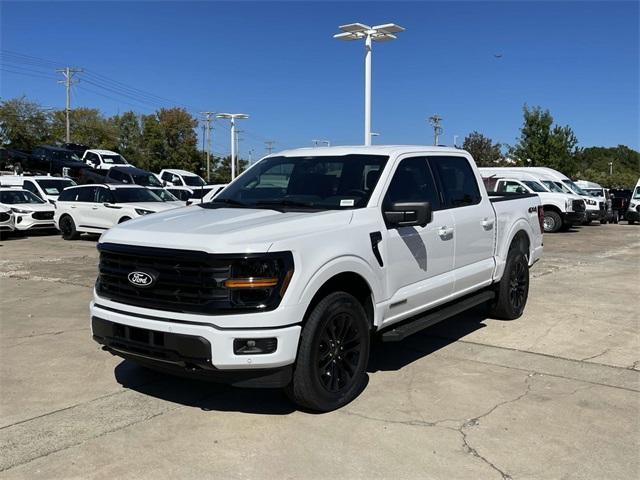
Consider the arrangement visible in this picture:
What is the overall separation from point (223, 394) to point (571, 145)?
42.9m

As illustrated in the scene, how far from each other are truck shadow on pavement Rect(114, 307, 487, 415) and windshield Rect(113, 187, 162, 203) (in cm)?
1186

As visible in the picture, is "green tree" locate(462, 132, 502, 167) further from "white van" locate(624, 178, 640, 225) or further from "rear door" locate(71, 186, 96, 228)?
"rear door" locate(71, 186, 96, 228)

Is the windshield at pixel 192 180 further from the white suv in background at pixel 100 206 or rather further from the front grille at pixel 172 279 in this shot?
the front grille at pixel 172 279

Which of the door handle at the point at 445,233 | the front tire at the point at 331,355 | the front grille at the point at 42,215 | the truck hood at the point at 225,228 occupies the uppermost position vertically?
the truck hood at the point at 225,228

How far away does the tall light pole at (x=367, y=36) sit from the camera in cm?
2216

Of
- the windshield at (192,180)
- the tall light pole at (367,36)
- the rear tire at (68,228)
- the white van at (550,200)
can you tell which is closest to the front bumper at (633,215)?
the white van at (550,200)

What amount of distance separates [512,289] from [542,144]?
3632 centimetres

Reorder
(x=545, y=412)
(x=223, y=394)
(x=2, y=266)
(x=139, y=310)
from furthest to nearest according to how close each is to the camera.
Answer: (x=2, y=266), (x=223, y=394), (x=545, y=412), (x=139, y=310)

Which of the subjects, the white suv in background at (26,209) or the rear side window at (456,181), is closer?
the rear side window at (456,181)

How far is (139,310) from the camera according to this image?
4098 mm

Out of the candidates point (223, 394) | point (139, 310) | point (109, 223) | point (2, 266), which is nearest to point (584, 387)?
point (223, 394)

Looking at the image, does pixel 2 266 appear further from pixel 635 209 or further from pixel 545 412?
pixel 635 209

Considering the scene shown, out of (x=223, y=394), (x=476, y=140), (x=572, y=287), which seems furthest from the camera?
(x=476, y=140)

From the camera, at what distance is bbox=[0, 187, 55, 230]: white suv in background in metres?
18.0
